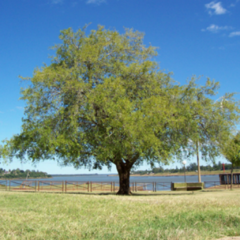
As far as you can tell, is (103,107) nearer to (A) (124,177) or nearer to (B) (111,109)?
(B) (111,109)

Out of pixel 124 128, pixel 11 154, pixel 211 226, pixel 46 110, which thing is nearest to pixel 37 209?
pixel 211 226

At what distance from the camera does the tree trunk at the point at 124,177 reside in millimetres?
21953

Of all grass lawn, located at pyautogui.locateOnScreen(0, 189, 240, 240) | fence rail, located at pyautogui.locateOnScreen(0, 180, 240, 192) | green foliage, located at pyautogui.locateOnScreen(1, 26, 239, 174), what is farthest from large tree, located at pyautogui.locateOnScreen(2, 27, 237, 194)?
fence rail, located at pyautogui.locateOnScreen(0, 180, 240, 192)

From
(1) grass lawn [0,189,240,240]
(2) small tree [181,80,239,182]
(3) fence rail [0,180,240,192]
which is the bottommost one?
(3) fence rail [0,180,240,192]

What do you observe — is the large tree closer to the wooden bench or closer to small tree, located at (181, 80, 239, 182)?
small tree, located at (181, 80, 239, 182)

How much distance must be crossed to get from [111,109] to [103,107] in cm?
66

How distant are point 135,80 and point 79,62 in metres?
4.25

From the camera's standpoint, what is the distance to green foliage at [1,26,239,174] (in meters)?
17.1

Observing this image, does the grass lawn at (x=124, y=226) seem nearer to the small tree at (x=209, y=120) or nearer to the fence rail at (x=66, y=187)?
the small tree at (x=209, y=120)

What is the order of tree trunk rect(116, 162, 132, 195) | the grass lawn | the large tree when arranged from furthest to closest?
tree trunk rect(116, 162, 132, 195)
the large tree
the grass lawn

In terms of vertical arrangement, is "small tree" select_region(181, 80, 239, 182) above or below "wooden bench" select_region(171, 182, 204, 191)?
above

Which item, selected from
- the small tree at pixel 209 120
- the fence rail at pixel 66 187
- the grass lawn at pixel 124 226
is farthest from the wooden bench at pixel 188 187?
the grass lawn at pixel 124 226

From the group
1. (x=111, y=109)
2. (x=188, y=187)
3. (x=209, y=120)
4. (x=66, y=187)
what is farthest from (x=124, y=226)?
(x=66, y=187)

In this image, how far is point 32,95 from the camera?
1792 cm
